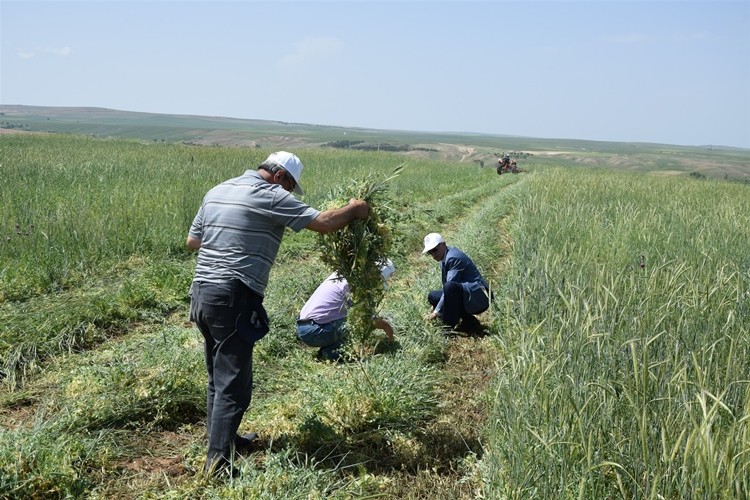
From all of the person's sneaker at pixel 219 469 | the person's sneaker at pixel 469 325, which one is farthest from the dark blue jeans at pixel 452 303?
the person's sneaker at pixel 219 469

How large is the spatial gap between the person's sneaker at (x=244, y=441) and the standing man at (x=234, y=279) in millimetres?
178

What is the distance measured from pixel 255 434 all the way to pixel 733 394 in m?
2.58

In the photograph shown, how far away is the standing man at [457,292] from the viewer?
5.81 meters

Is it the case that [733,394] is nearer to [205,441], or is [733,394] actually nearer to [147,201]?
[205,441]

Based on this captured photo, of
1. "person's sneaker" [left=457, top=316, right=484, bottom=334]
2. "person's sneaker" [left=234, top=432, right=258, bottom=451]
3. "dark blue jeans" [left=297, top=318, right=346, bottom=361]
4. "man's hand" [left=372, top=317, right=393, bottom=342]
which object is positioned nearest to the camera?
"person's sneaker" [left=234, top=432, right=258, bottom=451]

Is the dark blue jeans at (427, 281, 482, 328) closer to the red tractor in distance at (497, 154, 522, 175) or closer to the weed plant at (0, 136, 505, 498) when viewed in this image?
the weed plant at (0, 136, 505, 498)

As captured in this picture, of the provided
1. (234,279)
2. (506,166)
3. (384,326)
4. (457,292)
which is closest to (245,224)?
(234,279)

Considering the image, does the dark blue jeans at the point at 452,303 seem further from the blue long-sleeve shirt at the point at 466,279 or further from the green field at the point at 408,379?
the green field at the point at 408,379

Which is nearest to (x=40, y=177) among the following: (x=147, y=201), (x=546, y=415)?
(x=147, y=201)

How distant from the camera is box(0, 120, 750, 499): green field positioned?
2.46 m

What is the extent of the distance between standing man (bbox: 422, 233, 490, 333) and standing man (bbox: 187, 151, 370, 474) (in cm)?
259

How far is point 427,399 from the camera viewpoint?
4219 mm

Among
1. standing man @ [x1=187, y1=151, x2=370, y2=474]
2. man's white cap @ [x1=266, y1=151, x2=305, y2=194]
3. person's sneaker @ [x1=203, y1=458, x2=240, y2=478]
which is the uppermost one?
man's white cap @ [x1=266, y1=151, x2=305, y2=194]

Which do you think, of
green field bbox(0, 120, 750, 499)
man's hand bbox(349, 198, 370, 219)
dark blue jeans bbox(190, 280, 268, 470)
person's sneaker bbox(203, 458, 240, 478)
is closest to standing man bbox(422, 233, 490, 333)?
green field bbox(0, 120, 750, 499)
